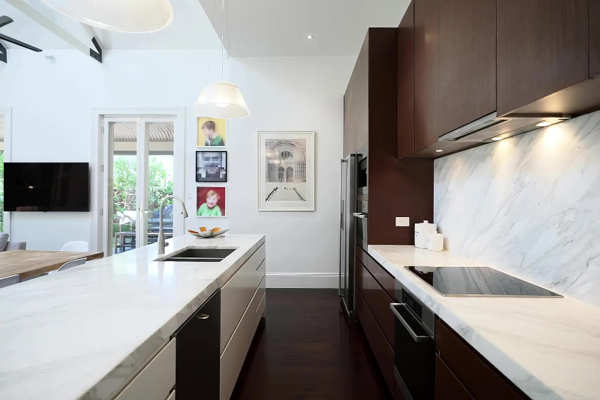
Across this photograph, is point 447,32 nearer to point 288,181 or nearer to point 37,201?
point 288,181

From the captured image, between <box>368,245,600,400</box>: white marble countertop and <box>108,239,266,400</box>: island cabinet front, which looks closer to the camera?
<box>368,245,600,400</box>: white marble countertop

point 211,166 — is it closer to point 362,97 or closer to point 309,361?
point 362,97

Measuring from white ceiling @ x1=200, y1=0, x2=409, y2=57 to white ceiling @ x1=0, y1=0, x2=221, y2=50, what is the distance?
630mm

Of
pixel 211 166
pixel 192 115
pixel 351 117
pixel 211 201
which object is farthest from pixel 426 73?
pixel 192 115

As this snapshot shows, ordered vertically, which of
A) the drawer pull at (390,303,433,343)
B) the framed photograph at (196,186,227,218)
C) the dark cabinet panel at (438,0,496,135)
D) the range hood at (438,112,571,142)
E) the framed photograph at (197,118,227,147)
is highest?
the framed photograph at (197,118,227,147)

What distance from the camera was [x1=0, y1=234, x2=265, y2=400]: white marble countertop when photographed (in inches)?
23.1

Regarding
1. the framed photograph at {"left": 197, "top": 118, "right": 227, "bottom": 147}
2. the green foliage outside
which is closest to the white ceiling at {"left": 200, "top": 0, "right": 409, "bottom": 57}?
the framed photograph at {"left": 197, "top": 118, "right": 227, "bottom": 147}

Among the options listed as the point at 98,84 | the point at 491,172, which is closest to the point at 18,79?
the point at 98,84

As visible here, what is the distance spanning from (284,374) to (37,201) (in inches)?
180

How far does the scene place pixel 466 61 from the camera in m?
1.37

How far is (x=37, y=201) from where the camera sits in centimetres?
452

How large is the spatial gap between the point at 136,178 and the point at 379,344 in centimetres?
418

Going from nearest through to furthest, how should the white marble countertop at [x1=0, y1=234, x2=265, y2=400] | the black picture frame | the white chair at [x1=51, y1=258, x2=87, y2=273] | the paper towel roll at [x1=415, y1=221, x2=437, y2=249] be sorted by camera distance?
the white marble countertop at [x1=0, y1=234, x2=265, y2=400] < the paper towel roll at [x1=415, y1=221, x2=437, y2=249] < the white chair at [x1=51, y1=258, x2=87, y2=273] < the black picture frame

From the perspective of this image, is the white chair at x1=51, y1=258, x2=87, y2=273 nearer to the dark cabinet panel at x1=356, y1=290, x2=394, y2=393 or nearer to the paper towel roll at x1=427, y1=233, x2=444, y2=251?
the dark cabinet panel at x1=356, y1=290, x2=394, y2=393
